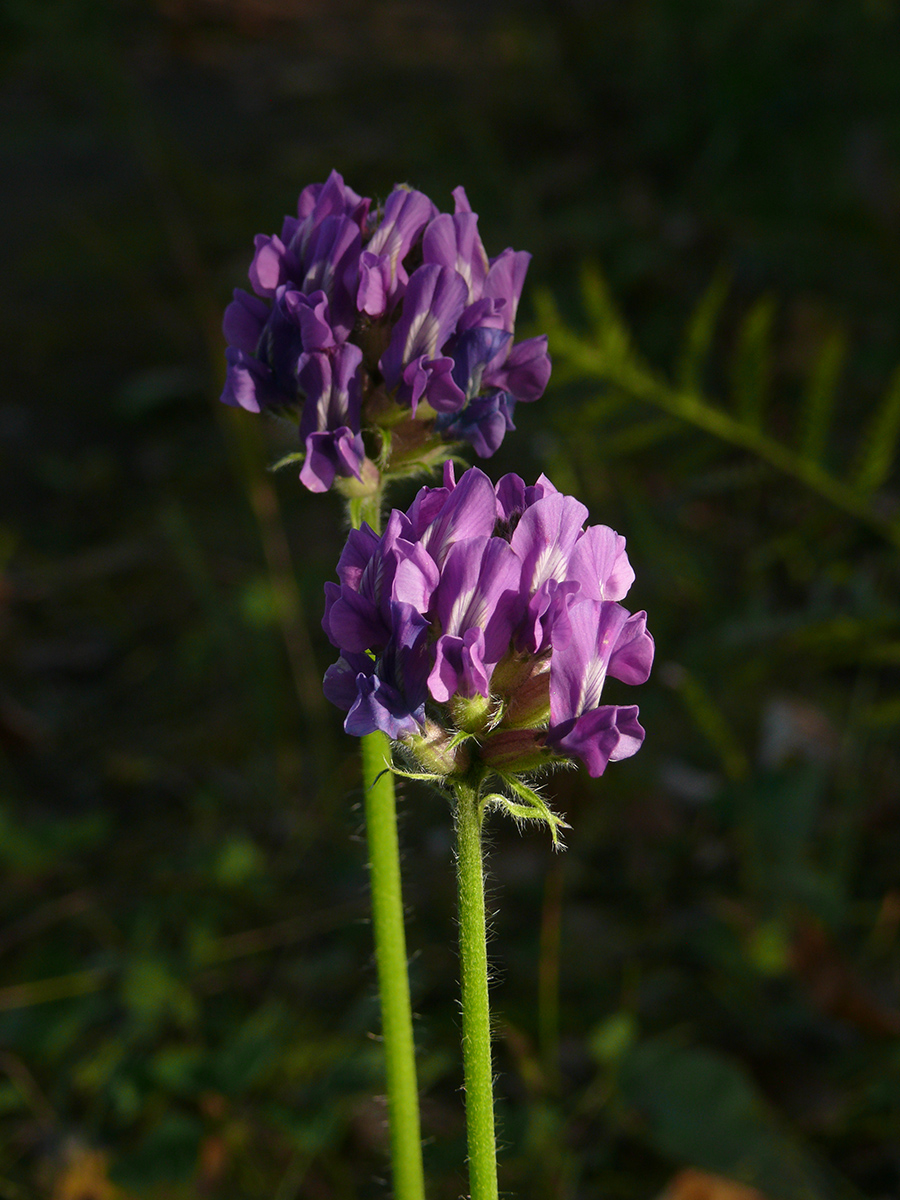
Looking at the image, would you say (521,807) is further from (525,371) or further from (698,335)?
(698,335)

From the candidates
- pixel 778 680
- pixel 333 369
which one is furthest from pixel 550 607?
pixel 778 680

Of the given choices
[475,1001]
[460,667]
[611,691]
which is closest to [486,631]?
[460,667]

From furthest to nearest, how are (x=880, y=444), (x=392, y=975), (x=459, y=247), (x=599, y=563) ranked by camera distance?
(x=880, y=444) < (x=459, y=247) < (x=392, y=975) < (x=599, y=563)

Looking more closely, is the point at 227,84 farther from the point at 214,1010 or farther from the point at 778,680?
the point at 214,1010

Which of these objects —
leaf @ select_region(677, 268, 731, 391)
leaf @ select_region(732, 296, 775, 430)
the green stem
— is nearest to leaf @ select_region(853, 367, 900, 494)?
leaf @ select_region(732, 296, 775, 430)

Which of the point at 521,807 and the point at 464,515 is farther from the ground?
the point at 464,515

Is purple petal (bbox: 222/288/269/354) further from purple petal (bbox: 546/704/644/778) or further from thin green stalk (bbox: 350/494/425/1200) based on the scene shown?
purple petal (bbox: 546/704/644/778)
